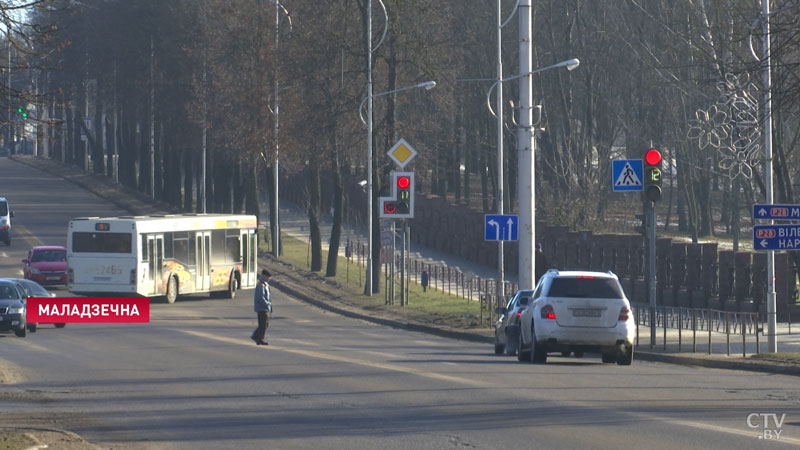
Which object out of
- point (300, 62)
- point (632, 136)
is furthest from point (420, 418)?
point (632, 136)

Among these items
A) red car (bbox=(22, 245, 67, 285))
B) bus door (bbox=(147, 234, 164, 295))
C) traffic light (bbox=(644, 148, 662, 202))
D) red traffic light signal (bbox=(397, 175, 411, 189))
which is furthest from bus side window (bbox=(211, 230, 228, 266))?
traffic light (bbox=(644, 148, 662, 202))

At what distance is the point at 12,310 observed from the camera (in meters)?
30.4

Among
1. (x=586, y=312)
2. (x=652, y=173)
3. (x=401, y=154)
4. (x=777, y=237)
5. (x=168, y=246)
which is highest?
(x=401, y=154)

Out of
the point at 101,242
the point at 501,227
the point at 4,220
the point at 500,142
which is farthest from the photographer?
the point at 4,220

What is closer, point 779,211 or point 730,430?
point 730,430

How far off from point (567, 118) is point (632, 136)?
710 centimetres

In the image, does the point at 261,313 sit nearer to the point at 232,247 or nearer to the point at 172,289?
the point at 172,289

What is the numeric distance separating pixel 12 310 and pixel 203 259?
46.9 feet

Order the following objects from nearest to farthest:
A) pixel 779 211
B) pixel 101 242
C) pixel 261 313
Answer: pixel 779 211 → pixel 261 313 → pixel 101 242

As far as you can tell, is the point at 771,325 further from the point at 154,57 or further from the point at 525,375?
the point at 154,57

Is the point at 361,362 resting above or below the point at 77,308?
below

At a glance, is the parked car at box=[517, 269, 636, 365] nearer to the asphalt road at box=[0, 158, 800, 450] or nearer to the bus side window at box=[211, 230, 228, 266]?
the asphalt road at box=[0, 158, 800, 450]

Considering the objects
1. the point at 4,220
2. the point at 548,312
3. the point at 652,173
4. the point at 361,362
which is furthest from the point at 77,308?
the point at 4,220

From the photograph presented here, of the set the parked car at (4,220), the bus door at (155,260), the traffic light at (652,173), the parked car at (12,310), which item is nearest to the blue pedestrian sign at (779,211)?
the traffic light at (652,173)
